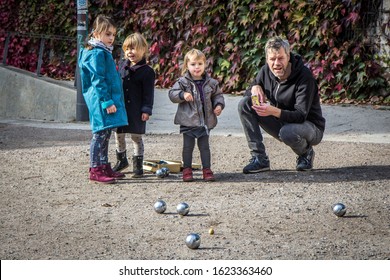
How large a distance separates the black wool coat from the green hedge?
16.6 feet

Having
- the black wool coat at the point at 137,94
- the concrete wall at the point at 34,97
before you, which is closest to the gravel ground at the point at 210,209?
the black wool coat at the point at 137,94

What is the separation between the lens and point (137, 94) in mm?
8289

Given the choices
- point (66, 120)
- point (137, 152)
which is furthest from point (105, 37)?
point (66, 120)

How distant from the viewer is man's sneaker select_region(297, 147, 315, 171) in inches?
328

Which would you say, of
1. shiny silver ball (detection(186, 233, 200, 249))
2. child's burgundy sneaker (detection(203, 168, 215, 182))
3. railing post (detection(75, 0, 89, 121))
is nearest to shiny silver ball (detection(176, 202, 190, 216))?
shiny silver ball (detection(186, 233, 200, 249))

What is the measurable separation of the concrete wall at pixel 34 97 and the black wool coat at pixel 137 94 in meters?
4.91

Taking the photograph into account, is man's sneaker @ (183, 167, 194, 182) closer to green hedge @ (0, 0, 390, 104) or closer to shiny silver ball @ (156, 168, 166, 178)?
shiny silver ball @ (156, 168, 166, 178)

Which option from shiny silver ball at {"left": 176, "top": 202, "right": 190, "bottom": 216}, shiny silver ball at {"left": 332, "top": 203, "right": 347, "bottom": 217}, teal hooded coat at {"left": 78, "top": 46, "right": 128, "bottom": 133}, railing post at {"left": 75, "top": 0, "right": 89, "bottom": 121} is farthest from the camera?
railing post at {"left": 75, "top": 0, "right": 89, "bottom": 121}

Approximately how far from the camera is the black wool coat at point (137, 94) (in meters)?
8.22

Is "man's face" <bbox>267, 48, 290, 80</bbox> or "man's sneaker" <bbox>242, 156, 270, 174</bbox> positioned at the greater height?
"man's face" <bbox>267, 48, 290, 80</bbox>

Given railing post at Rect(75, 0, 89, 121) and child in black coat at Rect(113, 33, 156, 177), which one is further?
railing post at Rect(75, 0, 89, 121)

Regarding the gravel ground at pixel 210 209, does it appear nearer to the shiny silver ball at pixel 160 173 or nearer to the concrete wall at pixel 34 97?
the shiny silver ball at pixel 160 173

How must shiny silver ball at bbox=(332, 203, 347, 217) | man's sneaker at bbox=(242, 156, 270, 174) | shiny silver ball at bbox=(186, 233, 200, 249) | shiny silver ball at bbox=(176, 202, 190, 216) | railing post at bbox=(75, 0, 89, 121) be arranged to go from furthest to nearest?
railing post at bbox=(75, 0, 89, 121) < man's sneaker at bbox=(242, 156, 270, 174) < shiny silver ball at bbox=(176, 202, 190, 216) < shiny silver ball at bbox=(332, 203, 347, 217) < shiny silver ball at bbox=(186, 233, 200, 249)

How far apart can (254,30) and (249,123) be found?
17.7 ft
